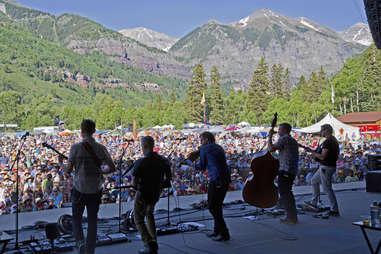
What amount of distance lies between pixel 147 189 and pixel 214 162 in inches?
34.6

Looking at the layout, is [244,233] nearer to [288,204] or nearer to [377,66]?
[288,204]

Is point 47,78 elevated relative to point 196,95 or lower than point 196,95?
elevated

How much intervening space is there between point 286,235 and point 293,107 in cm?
5096

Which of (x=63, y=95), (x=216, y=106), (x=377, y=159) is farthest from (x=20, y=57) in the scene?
(x=377, y=159)

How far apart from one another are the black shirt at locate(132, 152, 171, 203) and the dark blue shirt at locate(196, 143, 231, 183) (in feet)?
2.14

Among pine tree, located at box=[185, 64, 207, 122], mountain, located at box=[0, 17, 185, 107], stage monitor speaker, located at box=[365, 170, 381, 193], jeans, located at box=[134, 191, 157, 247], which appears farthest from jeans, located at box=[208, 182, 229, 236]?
mountain, located at box=[0, 17, 185, 107]

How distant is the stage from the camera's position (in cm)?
410

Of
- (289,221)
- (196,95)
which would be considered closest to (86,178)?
(289,221)

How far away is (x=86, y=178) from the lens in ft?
11.6

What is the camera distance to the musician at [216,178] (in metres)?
4.35

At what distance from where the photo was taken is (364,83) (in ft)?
146

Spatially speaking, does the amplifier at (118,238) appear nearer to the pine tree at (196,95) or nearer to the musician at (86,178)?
the musician at (86,178)

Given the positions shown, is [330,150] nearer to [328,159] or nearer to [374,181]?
[328,159]

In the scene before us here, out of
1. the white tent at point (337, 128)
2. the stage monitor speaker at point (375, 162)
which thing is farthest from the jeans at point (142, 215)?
the white tent at point (337, 128)
